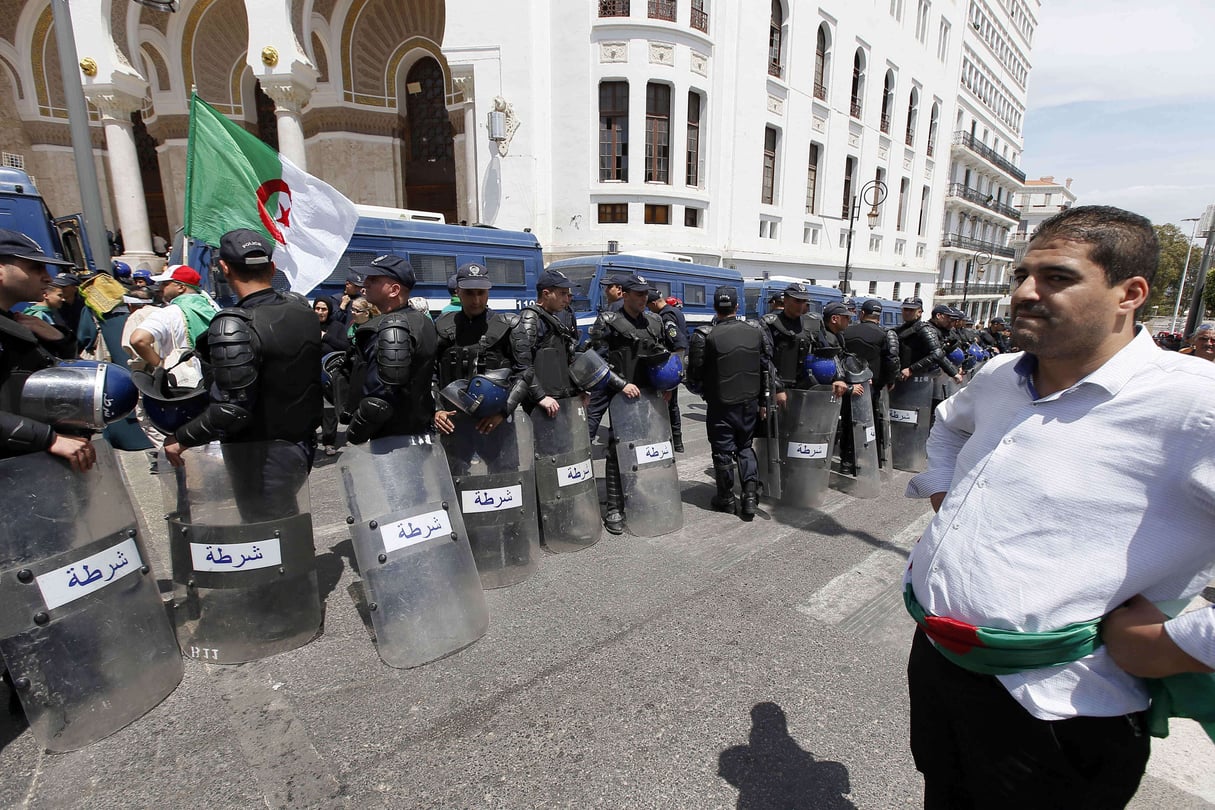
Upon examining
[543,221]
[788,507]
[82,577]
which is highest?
[543,221]

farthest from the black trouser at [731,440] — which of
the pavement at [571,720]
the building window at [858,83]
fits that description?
the building window at [858,83]

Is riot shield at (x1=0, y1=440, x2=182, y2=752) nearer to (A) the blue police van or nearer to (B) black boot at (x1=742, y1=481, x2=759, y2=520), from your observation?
(B) black boot at (x1=742, y1=481, x2=759, y2=520)

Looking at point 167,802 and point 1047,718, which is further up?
point 1047,718

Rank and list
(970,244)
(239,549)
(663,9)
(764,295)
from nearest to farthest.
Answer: (239,549)
(764,295)
(663,9)
(970,244)

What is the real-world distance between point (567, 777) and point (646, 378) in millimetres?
2858

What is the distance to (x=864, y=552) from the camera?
4.21m

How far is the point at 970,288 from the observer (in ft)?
136

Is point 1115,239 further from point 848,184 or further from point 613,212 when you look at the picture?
point 848,184

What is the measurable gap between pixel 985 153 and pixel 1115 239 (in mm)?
48899

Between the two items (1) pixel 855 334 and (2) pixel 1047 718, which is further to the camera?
(1) pixel 855 334

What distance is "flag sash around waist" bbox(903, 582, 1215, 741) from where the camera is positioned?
3.61 feet

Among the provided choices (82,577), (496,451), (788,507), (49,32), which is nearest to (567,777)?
(496,451)

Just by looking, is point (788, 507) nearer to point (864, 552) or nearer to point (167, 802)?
point (864, 552)

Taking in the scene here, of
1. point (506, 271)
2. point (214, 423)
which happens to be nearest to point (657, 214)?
point (506, 271)
